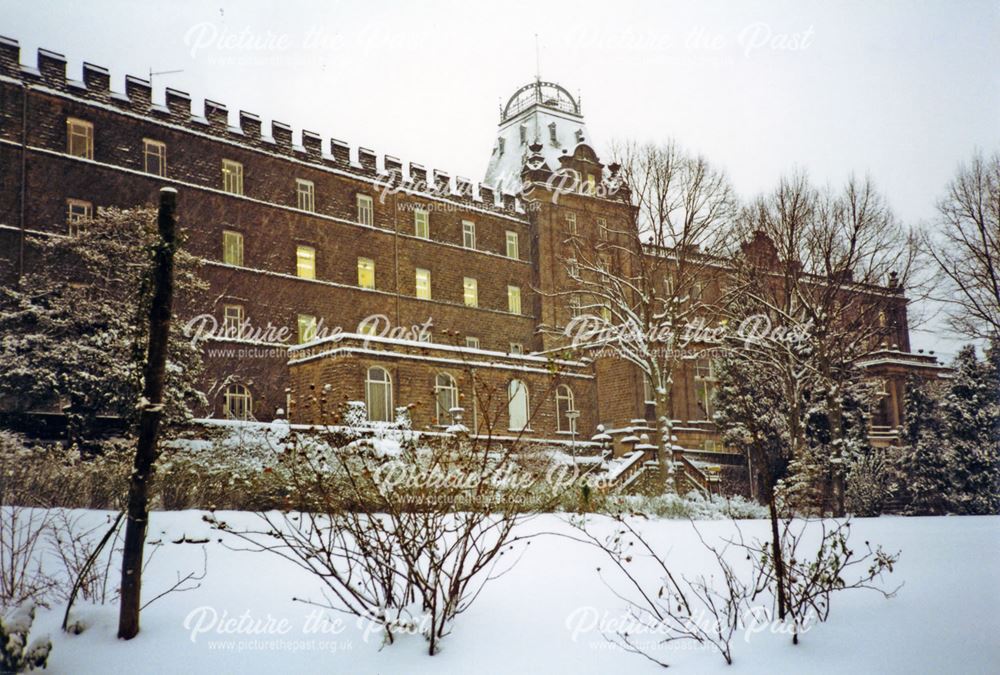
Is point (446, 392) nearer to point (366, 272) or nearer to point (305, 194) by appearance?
point (366, 272)

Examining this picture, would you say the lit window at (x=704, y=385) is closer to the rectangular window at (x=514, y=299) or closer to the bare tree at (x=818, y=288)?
the bare tree at (x=818, y=288)

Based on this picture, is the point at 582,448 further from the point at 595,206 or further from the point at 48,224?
the point at 48,224

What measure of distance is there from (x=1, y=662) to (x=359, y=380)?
60.1ft

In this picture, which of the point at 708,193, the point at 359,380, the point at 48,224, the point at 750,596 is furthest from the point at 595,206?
the point at 750,596

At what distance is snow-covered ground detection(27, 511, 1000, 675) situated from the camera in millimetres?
5867

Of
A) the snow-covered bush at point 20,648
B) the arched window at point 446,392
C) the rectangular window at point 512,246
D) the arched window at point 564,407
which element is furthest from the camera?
the rectangular window at point 512,246

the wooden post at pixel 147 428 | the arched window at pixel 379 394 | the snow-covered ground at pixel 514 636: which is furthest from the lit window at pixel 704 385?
the wooden post at pixel 147 428

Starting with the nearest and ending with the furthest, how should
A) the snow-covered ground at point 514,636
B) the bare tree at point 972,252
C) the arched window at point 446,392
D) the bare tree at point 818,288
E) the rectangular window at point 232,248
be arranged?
the snow-covered ground at point 514,636
the bare tree at point 972,252
the bare tree at point 818,288
the arched window at point 446,392
the rectangular window at point 232,248

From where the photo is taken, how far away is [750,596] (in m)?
7.09

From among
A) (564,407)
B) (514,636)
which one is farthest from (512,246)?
(514,636)

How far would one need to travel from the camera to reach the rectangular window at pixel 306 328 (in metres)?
31.1

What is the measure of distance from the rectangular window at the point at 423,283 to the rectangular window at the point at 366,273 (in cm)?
225

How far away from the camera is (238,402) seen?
2756 centimetres

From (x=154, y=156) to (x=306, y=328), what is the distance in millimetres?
8176
